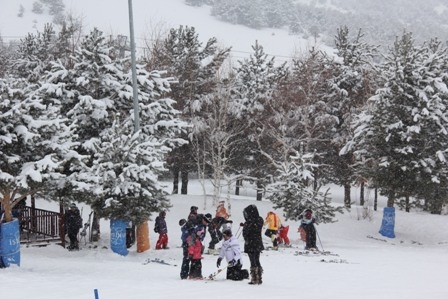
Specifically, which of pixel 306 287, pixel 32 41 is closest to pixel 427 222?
pixel 306 287

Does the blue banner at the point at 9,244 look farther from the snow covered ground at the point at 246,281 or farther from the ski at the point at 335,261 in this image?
the ski at the point at 335,261

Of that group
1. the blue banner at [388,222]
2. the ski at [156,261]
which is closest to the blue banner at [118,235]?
the ski at [156,261]

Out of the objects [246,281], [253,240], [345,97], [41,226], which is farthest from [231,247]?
[345,97]

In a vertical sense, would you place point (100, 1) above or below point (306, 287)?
above

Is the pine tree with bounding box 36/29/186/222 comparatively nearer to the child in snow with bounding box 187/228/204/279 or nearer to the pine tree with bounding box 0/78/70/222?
the pine tree with bounding box 0/78/70/222

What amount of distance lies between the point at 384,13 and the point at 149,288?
549 feet

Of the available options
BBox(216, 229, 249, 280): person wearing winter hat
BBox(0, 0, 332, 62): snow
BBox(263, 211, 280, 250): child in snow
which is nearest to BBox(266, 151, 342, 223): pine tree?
BBox(263, 211, 280, 250): child in snow

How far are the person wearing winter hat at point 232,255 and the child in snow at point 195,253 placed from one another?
0.61 m

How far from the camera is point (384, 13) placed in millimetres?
164500

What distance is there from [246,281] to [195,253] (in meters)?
1.35

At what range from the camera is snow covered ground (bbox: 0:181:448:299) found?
1077 centimetres

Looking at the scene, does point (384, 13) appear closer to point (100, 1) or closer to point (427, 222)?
point (100, 1)

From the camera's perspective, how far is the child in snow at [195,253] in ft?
41.5

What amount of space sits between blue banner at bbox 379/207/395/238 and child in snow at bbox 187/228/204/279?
52.4 feet
